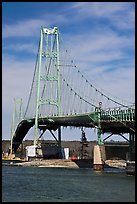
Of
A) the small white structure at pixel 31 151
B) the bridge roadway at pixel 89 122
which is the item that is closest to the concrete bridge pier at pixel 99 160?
the bridge roadway at pixel 89 122

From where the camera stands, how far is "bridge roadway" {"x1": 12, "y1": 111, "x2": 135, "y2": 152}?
4869cm

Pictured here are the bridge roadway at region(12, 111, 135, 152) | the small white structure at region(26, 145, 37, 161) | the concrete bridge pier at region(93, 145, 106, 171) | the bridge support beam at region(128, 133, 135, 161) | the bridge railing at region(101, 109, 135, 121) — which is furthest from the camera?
the small white structure at region(26, 145, 37, 161)

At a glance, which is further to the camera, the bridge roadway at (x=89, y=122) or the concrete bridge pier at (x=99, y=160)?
the concrete bridge pier at (x=99, y=160)

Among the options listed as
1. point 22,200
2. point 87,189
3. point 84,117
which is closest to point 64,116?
point 84,117

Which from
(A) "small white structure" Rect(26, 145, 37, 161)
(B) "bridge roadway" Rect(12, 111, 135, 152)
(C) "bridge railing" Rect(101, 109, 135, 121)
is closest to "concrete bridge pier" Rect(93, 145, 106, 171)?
(B) "bridge roadway" Rect(12, 111, 135, 152)

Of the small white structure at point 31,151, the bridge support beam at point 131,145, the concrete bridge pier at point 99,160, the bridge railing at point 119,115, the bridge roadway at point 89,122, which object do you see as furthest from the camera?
the small white structure at point 31,151

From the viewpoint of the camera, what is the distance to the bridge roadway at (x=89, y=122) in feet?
160

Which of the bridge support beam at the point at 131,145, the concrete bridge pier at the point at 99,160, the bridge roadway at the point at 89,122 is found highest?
the bridge roadway at the point at 89,122

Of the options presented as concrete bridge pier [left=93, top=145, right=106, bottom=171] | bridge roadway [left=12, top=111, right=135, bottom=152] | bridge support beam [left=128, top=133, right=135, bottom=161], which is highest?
bridge roadway [left=12, top=111, right=135, bottom=152]

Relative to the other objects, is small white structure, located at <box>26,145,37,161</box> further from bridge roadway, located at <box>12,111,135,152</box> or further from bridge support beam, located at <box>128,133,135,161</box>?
bridge support beam, located at <box>128,133,135,161</box>

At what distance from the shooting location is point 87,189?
2594 centimetres

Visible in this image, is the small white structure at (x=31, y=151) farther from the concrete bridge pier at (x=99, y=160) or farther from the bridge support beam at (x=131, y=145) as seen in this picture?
the concrete bridge pier at (x=99, y=160)

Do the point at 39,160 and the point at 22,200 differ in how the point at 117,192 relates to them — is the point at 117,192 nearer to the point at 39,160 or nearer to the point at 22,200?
the point at 22,200

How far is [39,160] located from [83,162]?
22.2 ft
